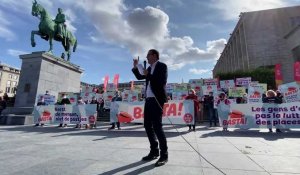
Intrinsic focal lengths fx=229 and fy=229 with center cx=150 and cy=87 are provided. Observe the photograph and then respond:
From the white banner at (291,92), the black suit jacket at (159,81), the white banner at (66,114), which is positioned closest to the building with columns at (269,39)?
the white banner at (291,92)

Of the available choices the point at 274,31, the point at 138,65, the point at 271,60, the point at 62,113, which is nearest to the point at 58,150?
the point at 138,65

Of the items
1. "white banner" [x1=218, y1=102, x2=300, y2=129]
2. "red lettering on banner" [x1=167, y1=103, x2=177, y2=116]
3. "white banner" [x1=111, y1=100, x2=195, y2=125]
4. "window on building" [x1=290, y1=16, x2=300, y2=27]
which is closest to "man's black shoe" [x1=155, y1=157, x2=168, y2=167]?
"white banner" [x1=111, y1=100, x2=195, y2=125]

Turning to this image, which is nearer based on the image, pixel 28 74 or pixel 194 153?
pixel 194 153

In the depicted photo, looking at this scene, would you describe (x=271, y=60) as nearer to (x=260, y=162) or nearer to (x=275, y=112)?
(x=275, y=112)

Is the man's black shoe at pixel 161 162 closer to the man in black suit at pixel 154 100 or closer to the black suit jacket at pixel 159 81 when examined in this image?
the man in black suit at pixel 154 100

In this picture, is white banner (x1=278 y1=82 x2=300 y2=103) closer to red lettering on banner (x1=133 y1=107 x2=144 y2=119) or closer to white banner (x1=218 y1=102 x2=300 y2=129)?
white banner (x1=218 y1=102 x2=300 y2=129)

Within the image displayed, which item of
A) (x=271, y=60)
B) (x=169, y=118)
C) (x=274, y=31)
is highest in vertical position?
(x=274, y=31)

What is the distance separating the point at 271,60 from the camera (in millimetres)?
39719

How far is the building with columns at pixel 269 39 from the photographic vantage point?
1503 inches

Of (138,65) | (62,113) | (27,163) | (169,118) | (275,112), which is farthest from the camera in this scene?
(62,113)

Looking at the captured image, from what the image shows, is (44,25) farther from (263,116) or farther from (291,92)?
(291,92)

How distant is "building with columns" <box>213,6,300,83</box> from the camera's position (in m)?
38.2

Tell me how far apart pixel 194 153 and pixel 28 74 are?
1506 centimetres

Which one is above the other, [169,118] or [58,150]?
[169,118]
